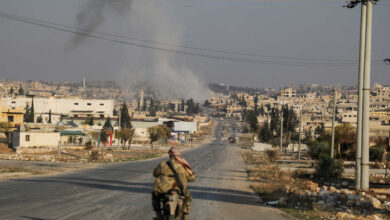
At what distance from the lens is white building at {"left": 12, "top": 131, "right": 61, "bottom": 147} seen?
204 ft

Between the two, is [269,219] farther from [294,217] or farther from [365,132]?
[365,132]

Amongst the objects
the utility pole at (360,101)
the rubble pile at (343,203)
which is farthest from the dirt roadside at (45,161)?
the utility pole at (360,101)

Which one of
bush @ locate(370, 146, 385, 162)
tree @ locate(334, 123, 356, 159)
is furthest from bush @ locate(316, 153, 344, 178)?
tree @ locate(334, 123, 356, 159)

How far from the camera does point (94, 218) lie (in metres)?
11.6

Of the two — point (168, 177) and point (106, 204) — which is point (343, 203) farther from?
point (168, 177)

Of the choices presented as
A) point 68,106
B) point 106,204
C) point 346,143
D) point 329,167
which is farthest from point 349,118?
point 106,204

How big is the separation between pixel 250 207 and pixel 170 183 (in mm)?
7631

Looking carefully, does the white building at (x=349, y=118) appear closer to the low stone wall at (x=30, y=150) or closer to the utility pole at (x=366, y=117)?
the low stone wall at (x=30, y=150)

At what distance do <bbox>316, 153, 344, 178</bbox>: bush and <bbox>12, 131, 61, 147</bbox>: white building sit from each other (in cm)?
4395

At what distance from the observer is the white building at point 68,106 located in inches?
6289

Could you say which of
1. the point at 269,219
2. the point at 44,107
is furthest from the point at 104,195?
the point at 44,107

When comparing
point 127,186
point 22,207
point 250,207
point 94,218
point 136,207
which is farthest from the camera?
point 127,186

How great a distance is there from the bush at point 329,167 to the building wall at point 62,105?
140 metres

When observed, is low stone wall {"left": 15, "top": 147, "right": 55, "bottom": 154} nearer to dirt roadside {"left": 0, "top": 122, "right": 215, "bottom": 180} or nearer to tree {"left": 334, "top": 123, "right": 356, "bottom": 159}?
dirt roadside {"left": 0, "top": 122, "right": 215, "bottom": 180}
